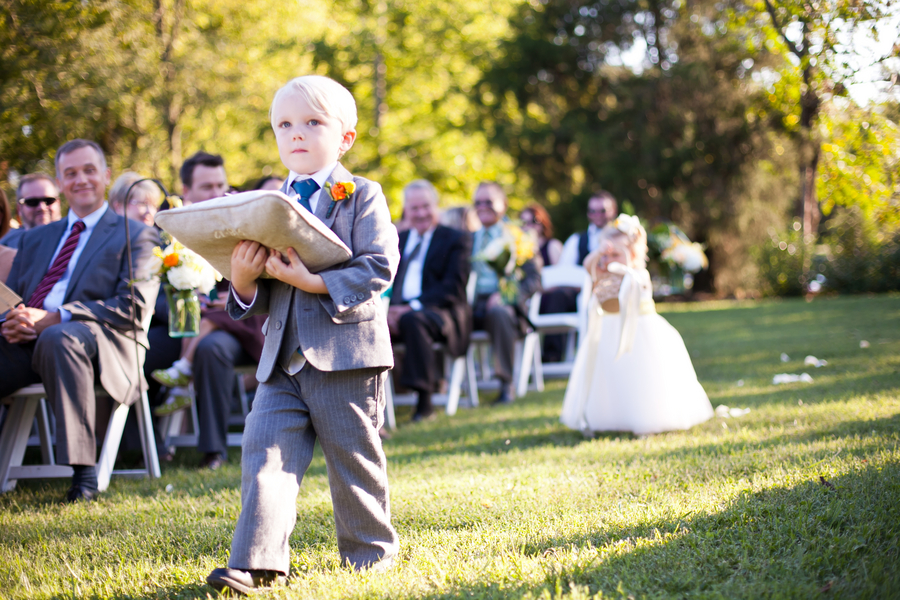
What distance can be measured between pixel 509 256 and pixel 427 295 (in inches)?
44.6

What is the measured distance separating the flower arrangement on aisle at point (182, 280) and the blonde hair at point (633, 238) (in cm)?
298

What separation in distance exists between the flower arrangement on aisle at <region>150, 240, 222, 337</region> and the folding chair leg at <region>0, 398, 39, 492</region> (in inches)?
42.2

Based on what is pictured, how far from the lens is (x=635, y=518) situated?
3.25m

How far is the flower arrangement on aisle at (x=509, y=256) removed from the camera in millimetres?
8078

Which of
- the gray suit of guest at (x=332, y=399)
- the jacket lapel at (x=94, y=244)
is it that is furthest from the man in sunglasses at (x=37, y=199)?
the gray suit of guest at (x=332, y=399)

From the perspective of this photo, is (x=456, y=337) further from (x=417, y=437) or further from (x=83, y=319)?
(x=83, y=319)

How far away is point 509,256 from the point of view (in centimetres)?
810

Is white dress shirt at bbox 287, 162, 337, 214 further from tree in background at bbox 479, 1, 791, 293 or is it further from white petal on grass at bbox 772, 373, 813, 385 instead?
tree in background at bbox 479, 1, 791, 293

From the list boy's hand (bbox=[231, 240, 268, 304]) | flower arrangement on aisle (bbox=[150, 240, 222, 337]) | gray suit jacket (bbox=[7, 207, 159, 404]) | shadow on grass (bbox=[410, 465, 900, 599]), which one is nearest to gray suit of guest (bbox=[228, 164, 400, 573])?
boy's hand (bbox=[231, 240, 268, 304])

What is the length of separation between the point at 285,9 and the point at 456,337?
15.0 meters

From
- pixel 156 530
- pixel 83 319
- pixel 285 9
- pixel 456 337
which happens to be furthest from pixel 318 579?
pixel 285 9

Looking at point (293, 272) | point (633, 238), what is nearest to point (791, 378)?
point (633, 238)

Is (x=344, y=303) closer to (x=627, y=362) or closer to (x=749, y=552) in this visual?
(x=749, y=552)

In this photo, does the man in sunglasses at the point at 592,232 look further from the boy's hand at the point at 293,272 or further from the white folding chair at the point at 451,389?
the boy's hand at the point at 293,272
